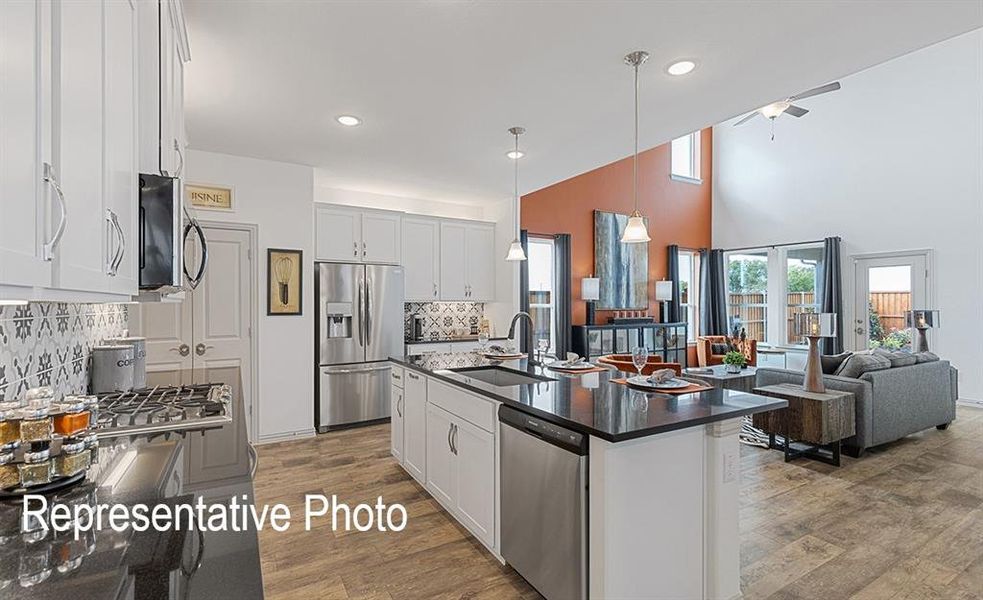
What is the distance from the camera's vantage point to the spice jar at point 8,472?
1029 millimetres

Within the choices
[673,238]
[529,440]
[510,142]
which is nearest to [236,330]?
[510,142]

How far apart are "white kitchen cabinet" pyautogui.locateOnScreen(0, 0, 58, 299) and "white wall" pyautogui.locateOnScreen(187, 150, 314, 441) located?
161 inches

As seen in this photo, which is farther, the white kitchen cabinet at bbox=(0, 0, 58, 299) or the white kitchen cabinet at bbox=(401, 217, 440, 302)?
the white kitchen cabinet at bbox=(401, 217, 440, 302)

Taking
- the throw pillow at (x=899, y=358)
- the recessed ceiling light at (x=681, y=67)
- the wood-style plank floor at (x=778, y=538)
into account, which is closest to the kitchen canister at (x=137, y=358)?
the wood-style plank floor at (x=778, y=538)

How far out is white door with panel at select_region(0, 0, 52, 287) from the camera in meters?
→ 0.57

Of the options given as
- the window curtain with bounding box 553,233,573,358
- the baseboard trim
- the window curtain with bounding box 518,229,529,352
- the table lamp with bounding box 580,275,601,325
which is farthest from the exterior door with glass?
the baseboard trim

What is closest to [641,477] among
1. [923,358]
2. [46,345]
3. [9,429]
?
[9,429]

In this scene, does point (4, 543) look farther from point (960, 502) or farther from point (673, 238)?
point (673, 238)

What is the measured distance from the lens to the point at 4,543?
832 millimetres

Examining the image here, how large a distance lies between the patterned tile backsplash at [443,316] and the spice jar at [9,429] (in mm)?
4870

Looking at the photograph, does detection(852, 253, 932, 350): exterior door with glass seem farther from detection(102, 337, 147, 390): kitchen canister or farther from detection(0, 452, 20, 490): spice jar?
detection(0, 452, 20, 490): spice jar

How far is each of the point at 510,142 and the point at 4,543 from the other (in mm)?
3778

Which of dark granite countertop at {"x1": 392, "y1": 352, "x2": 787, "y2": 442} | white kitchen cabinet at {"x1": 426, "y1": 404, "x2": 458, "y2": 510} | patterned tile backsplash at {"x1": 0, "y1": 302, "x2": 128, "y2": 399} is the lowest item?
white kitchen cabinet at {"x1": 426, "y1": 404, "x2": 458, "y2": 510}

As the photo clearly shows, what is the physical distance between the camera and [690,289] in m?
8.93
